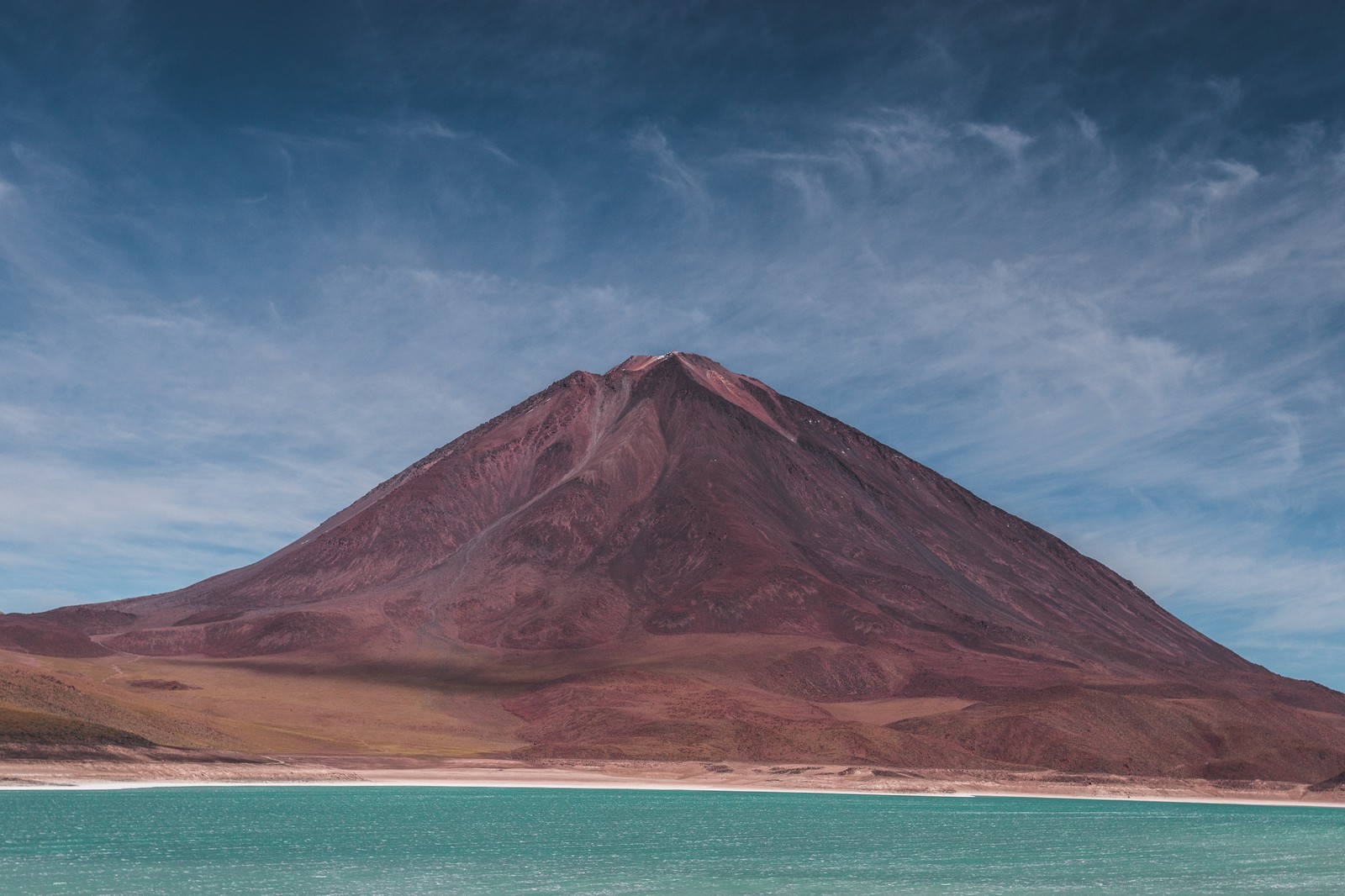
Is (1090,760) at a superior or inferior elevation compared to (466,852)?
superior

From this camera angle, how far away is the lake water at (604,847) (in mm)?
46125

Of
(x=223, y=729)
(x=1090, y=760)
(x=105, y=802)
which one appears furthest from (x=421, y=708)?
(x=105, y=802)

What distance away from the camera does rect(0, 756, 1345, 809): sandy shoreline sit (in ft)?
348

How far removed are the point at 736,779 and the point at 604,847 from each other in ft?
201

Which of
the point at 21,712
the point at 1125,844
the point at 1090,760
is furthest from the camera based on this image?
the point at 1090,760

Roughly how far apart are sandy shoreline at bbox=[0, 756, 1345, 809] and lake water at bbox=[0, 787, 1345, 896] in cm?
969

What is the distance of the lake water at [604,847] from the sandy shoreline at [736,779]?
9.69 metres

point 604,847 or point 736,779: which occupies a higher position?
point 736,779

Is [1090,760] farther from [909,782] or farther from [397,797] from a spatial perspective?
[397,797]

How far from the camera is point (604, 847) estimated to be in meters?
59.5

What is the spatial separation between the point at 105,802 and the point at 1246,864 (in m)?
62.8

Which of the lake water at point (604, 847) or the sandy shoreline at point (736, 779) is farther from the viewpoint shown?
the sandy shoreline at point (736, 779)

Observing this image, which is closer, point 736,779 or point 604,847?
point 604,847

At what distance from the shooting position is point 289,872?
46.9 metres
